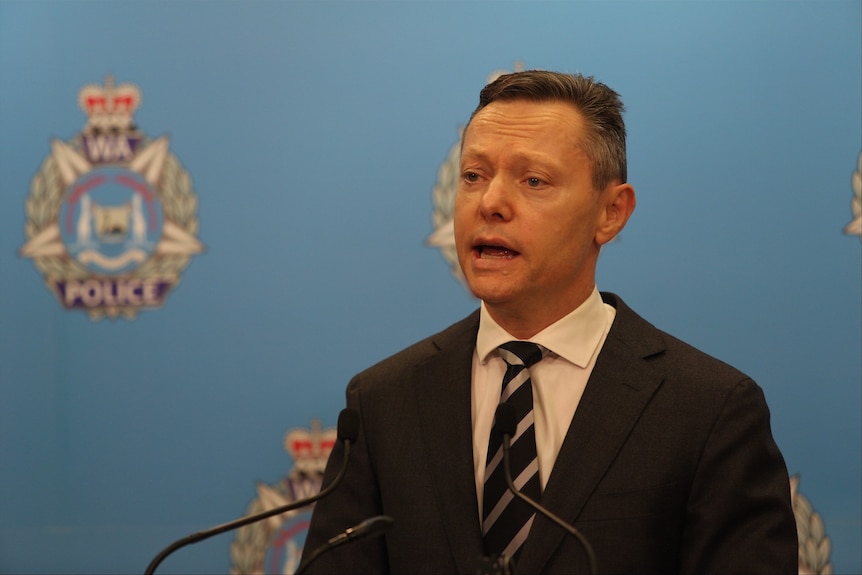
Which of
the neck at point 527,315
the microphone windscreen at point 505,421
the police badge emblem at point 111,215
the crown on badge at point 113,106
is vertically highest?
the crown on badge at point 113,106

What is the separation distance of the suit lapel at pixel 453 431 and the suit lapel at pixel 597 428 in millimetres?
126

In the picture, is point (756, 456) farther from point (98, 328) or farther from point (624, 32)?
point (98, 328)

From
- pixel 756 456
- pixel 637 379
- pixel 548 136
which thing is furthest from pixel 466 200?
pixel 756 456

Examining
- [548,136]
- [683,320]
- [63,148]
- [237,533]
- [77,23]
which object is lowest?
[237,533]

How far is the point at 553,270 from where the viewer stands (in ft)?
6.40

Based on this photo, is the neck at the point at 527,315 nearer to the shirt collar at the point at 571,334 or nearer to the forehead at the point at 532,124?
the shirt collar at the point at 571,334

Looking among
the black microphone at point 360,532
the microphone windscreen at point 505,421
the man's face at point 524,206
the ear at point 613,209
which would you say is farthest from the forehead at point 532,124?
the black microphone at point 360,532

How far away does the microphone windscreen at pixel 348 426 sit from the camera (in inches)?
61.8

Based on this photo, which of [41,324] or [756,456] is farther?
[41,324]

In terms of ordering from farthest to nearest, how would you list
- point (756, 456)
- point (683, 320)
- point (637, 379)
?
point (683, 320) → point (637, 379) → point (756, 456)

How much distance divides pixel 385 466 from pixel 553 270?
1.62ft

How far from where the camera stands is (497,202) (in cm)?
188

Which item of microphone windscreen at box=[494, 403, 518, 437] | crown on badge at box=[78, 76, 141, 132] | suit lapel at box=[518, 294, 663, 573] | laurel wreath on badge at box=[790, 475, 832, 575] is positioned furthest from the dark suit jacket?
crown on badge at box=[78, 76, 141, 132]

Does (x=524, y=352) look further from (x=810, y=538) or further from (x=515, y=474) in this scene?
(x=810, y=538)
